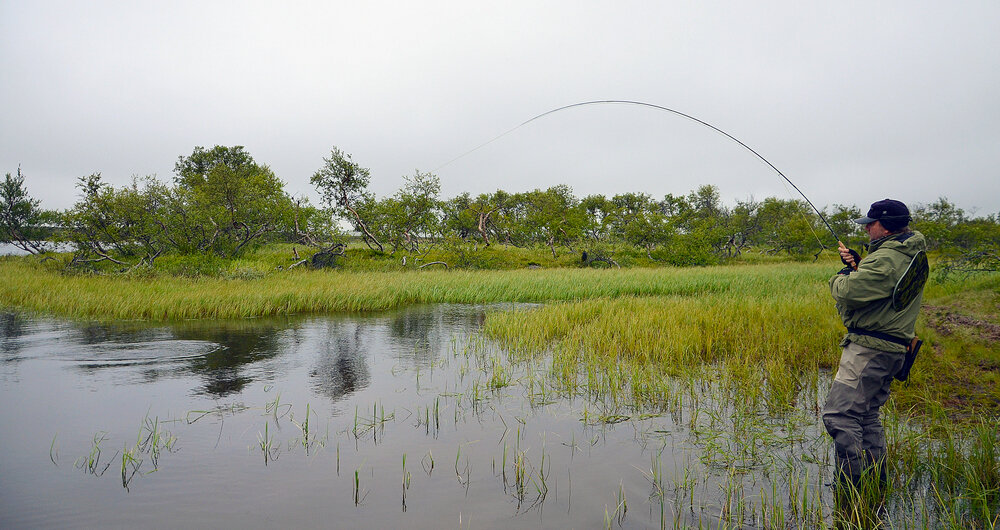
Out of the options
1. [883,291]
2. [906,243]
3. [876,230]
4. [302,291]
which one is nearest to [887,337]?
[883,291]

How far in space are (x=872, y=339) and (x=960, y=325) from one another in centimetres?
721

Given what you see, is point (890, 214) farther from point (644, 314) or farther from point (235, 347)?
point (235, 347)

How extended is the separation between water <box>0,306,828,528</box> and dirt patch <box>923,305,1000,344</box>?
4970mm

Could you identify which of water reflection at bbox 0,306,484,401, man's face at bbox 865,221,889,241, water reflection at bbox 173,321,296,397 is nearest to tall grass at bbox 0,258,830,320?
water reflection at bbox 0,306,484,401

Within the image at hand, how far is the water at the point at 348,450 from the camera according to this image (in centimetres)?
422

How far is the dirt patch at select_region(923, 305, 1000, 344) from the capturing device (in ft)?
26.5

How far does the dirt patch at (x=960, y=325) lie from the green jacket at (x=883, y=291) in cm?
607

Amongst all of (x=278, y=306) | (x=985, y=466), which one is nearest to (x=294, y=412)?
(x=985, y=466)

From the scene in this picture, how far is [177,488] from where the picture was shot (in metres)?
4.60

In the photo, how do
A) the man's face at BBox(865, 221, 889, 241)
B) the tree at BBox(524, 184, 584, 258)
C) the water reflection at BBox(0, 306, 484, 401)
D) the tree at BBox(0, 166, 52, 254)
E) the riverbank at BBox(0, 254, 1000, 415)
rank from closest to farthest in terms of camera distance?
the man's face at BBox(865, 221, 889, 241) → the riverbank at BBox(0, 254, 1000, 415) → the water reflection at BBox(0, 306, 484, 401) → the tree at BBox(0, 166, 52, 254) → the tree at BBox(524, 184, 584, 258)

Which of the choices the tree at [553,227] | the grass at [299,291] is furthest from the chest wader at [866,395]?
the tree at [553,227]

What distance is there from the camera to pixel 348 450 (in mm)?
5457

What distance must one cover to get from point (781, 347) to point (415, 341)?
7.42 metres

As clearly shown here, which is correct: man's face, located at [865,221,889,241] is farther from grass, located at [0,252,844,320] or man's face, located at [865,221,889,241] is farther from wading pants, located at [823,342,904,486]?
grass, located at [0,252,844,320]
